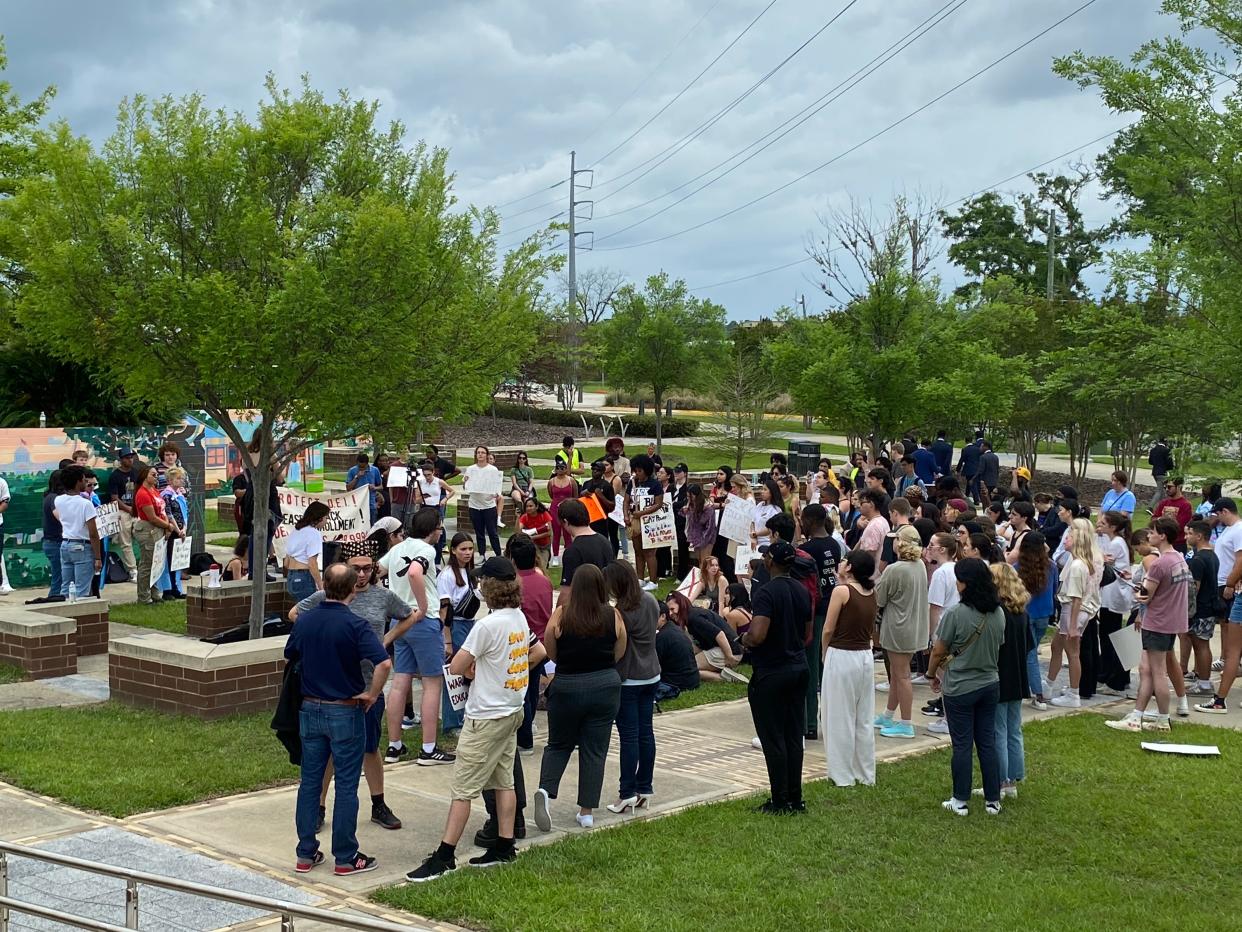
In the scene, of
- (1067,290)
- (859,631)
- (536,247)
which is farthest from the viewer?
→ (1067,290)

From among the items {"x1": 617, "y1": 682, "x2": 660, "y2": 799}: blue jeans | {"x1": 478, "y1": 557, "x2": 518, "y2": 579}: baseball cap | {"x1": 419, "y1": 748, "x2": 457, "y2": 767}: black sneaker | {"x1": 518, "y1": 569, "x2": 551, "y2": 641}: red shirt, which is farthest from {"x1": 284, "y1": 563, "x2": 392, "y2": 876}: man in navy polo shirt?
{"x1": 419, "y1": 748, "x2": 457, "y2": 767}: black sneaker

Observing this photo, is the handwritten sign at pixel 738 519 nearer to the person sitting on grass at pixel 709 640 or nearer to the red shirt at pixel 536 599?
the person sitting on grass at pixel 709 640

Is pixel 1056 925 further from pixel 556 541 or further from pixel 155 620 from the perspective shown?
pixel 556 541

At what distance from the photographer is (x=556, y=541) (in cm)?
2202

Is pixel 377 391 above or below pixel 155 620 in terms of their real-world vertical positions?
above

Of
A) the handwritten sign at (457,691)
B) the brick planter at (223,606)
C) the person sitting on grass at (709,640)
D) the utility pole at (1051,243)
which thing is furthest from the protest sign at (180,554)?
the utility pole at (1051,243)

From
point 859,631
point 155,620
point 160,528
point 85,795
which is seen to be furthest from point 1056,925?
point 160,528

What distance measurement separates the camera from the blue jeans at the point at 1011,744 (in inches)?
342

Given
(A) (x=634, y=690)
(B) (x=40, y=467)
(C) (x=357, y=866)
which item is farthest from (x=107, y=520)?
(C) (x=357, y=866)

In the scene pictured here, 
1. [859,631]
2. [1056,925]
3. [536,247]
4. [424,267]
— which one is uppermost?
[536,247]

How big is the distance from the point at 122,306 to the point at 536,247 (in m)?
8.87

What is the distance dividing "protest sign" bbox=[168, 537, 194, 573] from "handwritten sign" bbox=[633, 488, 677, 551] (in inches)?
233

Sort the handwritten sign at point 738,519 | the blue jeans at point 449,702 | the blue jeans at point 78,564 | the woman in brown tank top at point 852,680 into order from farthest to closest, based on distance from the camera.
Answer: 1. the handwritten sign at point 738,519
2. the blue jeans at point 78,564
3. the blue jeans at point 449,702
4. the woman in brown tank top at point 852,680

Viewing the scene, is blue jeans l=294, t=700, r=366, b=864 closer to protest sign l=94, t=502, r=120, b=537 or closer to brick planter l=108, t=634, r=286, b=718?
brick planter l=108, t=634, r=286, b=718
